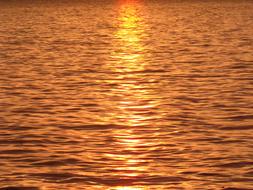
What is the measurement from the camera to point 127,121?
19688 millimetres

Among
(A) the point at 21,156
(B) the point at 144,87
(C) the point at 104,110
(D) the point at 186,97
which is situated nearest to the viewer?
(A) the point at 21,156

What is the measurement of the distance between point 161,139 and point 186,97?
223 inches

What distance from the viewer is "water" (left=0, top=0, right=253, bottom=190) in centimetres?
1486

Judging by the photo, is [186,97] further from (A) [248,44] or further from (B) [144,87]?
(A) [248,44]

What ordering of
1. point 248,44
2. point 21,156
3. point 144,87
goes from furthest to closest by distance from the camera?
point 248,44
point 144,87
point 21,156

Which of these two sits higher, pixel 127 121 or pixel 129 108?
pixel 127 121

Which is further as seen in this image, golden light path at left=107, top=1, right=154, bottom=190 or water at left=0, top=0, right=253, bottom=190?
golden light path at left=107, top=1, right=154, bottom=190

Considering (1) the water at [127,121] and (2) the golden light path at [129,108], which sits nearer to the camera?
(1) the water at [127,121]

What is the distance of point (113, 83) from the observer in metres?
26.8

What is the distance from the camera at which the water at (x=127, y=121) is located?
14.9 metres

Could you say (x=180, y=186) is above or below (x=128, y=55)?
above

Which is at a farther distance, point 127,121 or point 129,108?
point 129,108

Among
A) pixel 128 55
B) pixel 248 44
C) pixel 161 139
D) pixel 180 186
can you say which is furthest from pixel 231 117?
pixel 248 44

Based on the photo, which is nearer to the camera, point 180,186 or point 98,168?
point 180,186
